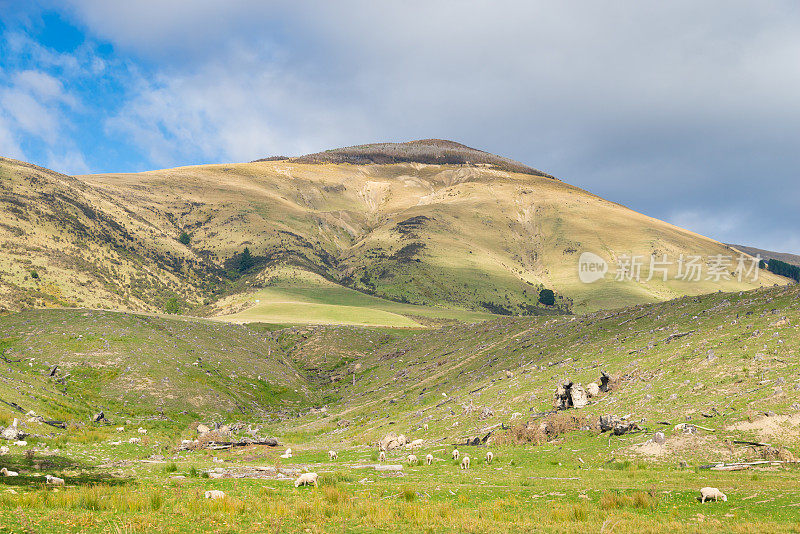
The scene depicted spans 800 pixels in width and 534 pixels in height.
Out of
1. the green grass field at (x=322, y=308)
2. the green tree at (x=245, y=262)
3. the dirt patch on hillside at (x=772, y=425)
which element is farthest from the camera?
the green tree at (x=245, y=262)

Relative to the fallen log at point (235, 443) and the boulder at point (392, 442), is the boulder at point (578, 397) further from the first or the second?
the fallen log at point (235, 443)

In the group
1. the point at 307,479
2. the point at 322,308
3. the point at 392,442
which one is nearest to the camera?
the point at 307,479

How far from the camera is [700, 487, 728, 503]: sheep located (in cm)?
1839

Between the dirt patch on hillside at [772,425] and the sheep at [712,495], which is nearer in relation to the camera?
the sheep at [712,495]

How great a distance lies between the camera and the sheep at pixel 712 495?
60.3 ft

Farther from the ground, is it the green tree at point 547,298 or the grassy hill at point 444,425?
the green tree at point 547,298

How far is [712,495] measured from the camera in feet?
60.6

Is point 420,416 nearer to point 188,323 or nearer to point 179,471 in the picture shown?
point 179,471

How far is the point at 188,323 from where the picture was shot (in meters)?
86.2

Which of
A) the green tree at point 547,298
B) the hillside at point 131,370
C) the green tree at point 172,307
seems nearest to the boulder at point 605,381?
the hillside at point 131,370

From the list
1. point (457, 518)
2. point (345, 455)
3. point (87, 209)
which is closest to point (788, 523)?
point (457, 518)

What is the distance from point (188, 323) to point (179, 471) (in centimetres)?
6185

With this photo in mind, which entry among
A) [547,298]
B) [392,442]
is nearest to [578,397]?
[392,442]

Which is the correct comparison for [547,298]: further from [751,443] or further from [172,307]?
[751,443]
